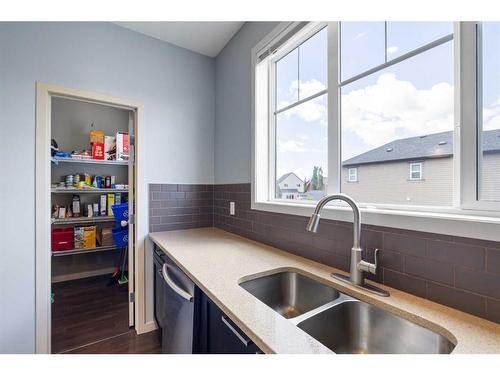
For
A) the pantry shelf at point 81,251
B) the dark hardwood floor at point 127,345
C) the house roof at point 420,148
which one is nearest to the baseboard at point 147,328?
the dark hardwood floor at point 127,345

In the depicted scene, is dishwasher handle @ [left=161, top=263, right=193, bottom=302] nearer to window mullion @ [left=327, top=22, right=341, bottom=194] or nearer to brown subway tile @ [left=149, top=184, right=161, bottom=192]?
brown subway tile @ [left=149, top=184, right=161, bottom=192]

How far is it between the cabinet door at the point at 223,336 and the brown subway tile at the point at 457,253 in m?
0.74

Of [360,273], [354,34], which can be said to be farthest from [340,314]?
[354,34]

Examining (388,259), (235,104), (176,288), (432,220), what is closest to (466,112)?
(432,220)

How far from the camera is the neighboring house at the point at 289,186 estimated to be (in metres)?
1.63

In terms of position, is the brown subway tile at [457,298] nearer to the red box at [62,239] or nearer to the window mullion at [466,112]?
the window mullion at [466,112]

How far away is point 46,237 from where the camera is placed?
1.69m

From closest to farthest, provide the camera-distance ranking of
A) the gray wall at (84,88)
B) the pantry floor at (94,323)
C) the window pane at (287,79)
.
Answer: the gray wall at (84,88) → the window pane at (287,79) → the pantry floor at (94,323)

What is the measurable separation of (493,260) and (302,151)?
1.10 m

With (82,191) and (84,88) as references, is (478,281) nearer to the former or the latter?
(84,88)

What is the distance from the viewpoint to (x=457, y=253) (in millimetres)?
783

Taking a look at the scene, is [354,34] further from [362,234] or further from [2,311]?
[2,311]

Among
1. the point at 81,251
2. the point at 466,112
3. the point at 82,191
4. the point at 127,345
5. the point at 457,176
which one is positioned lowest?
the point at 127,345

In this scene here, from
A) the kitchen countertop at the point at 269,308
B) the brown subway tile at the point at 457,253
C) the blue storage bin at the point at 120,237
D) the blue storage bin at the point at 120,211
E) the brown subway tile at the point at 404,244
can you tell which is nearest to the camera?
the kitchen countertop at the point at 269,308
